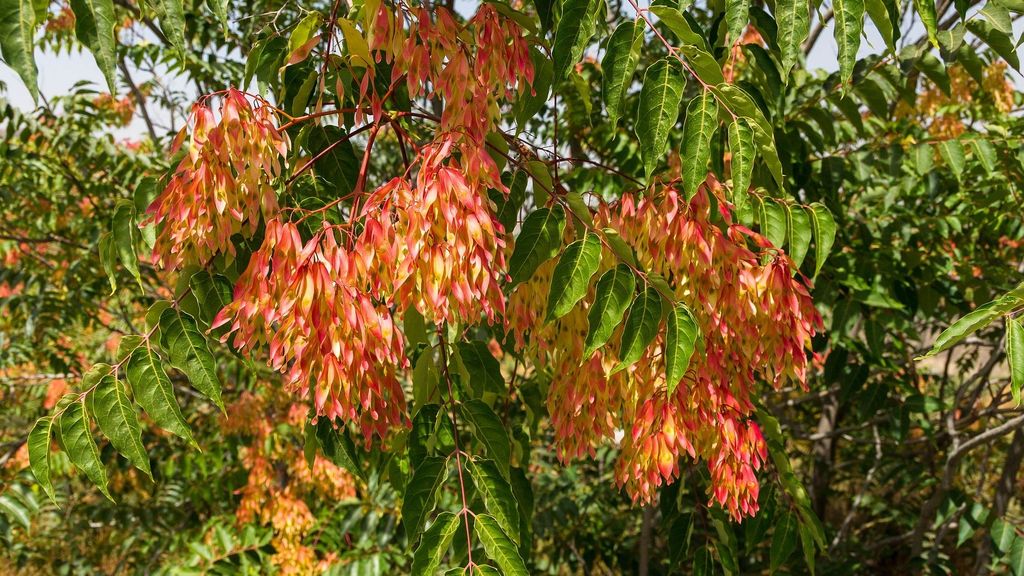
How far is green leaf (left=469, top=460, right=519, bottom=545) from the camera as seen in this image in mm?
1434

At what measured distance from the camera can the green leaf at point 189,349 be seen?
1442mm

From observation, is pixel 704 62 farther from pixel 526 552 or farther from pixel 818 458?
pixel 818 458

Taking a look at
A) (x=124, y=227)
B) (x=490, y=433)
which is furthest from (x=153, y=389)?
(x=490, y=433)

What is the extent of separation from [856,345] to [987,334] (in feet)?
4.86

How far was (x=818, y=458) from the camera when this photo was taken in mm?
4320

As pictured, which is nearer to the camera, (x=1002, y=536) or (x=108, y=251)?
(x=108, y=251)

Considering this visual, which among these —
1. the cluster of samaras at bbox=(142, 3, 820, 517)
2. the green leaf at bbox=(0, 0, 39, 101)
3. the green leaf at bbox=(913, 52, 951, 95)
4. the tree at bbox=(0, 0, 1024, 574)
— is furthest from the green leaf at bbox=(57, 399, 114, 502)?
the green leaf at bbox=(913, 52, 951, 95)

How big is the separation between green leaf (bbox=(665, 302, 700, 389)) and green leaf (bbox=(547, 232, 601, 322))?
0.14 m

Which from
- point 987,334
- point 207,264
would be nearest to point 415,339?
point 207,264

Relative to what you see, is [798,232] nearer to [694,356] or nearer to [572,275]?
[694,356]

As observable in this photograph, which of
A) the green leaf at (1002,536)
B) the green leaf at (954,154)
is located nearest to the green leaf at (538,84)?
the green leaf at (954,154)

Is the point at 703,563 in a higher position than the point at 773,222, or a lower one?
lower

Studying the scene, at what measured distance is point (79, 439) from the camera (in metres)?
1.44

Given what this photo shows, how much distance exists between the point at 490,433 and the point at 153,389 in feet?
1.88
